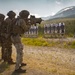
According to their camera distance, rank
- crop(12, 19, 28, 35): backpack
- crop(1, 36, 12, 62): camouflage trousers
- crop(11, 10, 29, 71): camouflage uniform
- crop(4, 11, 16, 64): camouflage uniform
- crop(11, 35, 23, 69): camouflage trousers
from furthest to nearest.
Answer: crop(1, 36, 12, 62): camouflage trousers
crop(4, 11, 16, 64): camouflage uniform
crop(11, 35, 23, 69): camouflage trousers
crop(11, 10, 29, 71): camouflage uniform
crop(12, 19, 28, 35): backpack

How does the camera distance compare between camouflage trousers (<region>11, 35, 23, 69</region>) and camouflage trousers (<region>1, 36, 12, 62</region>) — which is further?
camouflage trousers (<region>1, 36, 12, 62</region>)

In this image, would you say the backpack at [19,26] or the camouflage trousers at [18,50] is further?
the camouflage trousers at [18,50]

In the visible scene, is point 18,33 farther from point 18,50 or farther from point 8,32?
point 8,32

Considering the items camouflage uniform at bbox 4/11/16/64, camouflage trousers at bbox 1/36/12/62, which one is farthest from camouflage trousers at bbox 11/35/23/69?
camouflage trousers at bbox 1/36/12/62

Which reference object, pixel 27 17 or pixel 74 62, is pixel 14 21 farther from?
pixel 74 62

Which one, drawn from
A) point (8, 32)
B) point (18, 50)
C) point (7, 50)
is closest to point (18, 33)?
point (18, 50)

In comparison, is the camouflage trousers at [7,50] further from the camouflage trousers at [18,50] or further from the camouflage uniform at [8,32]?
the camouflage trousers at [18,50]

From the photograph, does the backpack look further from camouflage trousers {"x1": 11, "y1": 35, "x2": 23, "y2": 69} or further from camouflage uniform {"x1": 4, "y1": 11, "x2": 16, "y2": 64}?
camouflage uniform {"x1": 4, "y1": 11, "x2": 16, "y2": 64}

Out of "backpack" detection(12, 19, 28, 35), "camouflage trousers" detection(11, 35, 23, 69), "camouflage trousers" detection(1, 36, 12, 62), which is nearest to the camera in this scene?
"backpack" detection(12, 19, 28, 35)

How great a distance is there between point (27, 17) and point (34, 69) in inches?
103

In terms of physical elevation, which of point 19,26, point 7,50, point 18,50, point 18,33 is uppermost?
point 19,26

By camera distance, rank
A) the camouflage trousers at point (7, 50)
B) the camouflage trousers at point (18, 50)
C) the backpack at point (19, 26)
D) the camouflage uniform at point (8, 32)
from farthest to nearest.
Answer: the camouflage trousers at point (7, 50) → the camouflage uniform at point (8, 32) → the camouflage trousers at point (18, 50) → the backpack at point (19, 26)

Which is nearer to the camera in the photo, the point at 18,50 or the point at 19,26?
the point at 19,26

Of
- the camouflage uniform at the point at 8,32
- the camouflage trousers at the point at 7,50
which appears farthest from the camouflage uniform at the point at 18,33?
the camouflage trousers at the point at 7,50
